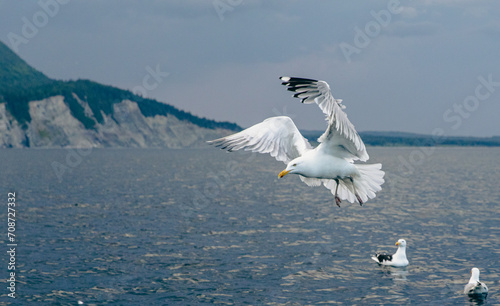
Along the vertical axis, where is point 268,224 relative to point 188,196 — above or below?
below

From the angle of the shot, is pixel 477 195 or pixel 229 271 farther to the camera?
pixel 477 195

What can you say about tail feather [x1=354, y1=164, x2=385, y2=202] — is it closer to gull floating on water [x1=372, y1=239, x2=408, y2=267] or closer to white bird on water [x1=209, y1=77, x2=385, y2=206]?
white bird on water [x1=209, y1=77, x2=385, y2=206]

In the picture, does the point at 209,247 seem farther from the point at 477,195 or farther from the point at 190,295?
the point at 477,195

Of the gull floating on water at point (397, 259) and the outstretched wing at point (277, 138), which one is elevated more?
the outstretched wing at point (277, 138)

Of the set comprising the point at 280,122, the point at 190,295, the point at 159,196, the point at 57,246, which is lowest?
the point at 190,295

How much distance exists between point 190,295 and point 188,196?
4043 centimetres

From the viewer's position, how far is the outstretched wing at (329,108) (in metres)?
9.79

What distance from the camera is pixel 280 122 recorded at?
13.4 m

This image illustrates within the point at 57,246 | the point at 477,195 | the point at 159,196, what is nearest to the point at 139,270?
the point at 57,246

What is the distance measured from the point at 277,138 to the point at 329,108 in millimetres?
3272

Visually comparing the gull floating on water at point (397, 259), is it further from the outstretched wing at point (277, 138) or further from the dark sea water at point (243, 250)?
the outstretched wing at point (277, 138)

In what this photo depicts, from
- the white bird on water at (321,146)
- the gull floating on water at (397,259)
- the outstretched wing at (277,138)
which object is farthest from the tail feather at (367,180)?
the gull floating on water at (397,259)

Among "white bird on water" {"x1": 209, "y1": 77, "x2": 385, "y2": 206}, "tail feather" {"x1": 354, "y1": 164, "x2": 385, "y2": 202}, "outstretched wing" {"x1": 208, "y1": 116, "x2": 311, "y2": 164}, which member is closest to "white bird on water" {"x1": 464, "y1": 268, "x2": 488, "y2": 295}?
"white bird on water" {"x1": 209, "y1": 77, "x2": 385, "y2": 206}

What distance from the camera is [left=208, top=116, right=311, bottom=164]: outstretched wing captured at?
12.8 m
